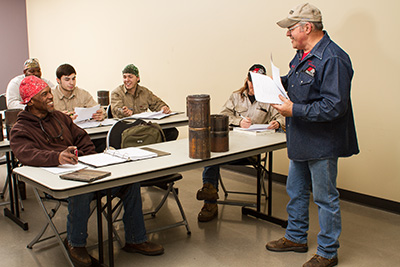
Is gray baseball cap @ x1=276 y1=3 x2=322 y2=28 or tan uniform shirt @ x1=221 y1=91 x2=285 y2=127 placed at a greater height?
gray baseball cap @ x1=276 y1=3 x2=322 y2=28

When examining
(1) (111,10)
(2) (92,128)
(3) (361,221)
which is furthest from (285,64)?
(1) (111,10)

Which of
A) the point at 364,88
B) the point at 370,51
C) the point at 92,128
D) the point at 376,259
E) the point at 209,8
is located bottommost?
the point at 376,259

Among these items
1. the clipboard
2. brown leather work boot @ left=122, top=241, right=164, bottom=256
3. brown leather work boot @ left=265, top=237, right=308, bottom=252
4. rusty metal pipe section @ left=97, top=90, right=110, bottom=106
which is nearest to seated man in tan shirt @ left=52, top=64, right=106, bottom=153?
rusty metal pipe section @ left=97, top=90, right=110, bottom=106

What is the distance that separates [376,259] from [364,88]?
157 cm

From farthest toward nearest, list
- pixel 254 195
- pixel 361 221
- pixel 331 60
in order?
pixel 254 195 < pixel 361 221 < pixel 331 60

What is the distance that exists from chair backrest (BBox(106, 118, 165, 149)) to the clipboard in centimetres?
87

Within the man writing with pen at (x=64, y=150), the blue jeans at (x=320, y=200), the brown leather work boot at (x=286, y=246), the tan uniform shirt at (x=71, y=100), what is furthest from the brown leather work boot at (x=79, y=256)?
the tan uniform shirt at (x=71, y=100)

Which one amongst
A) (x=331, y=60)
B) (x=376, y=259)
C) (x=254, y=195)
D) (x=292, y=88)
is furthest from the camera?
(x=254, y=195)

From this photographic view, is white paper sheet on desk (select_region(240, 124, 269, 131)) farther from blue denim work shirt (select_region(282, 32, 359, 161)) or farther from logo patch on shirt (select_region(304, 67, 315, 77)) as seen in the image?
logo patch on shirt (select_region(304, 67, 315, 77))

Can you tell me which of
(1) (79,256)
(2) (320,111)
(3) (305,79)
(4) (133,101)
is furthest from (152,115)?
(2) (320,111)

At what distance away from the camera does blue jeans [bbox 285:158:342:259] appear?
2656mm

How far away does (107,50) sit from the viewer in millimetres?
7223

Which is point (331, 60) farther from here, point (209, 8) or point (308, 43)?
point (209, 8)

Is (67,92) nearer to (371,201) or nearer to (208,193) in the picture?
(208,193)
